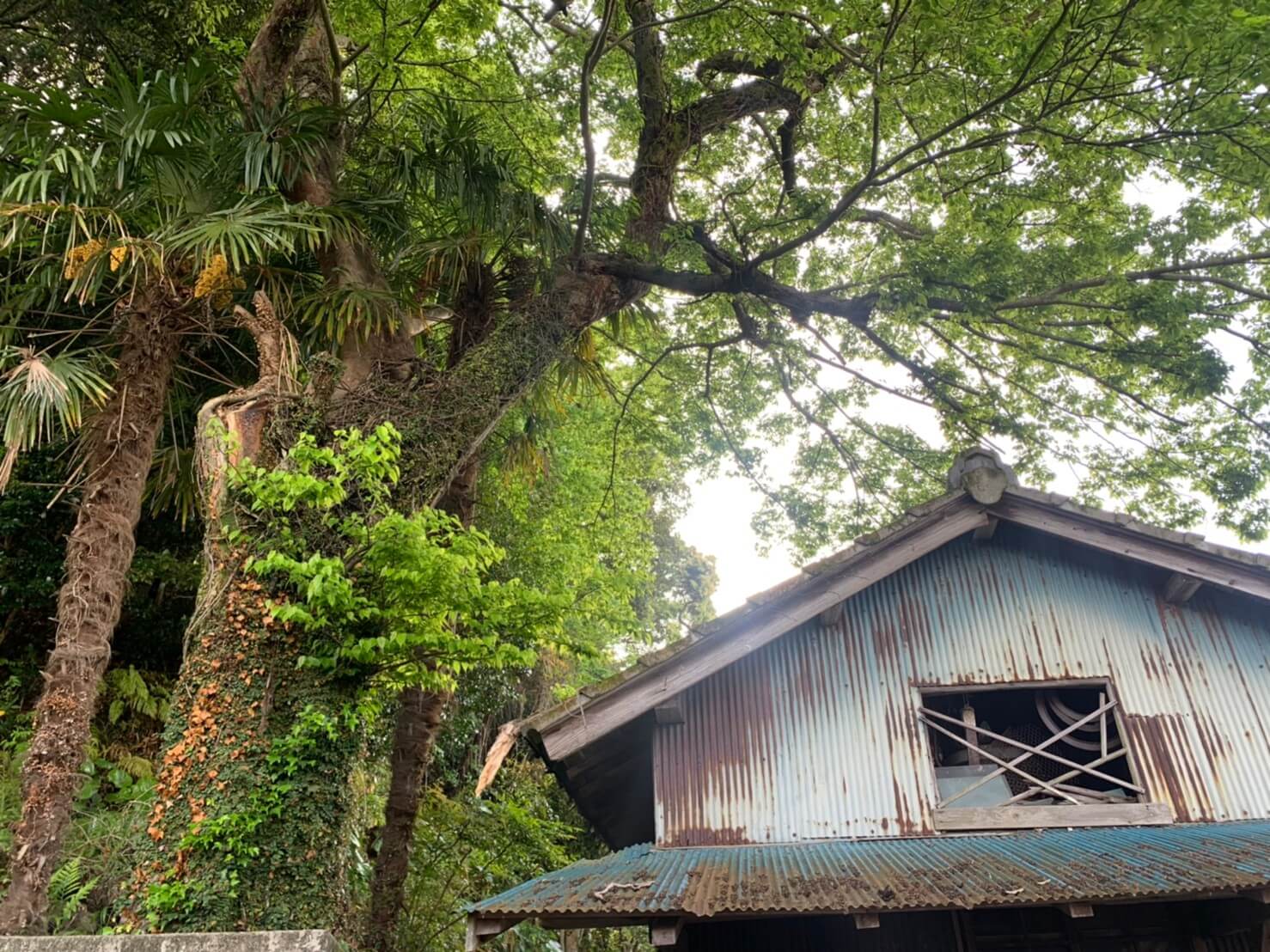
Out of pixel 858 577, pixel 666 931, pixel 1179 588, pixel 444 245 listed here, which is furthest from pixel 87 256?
pixel 1179 588

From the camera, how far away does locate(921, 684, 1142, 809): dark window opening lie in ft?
20.0

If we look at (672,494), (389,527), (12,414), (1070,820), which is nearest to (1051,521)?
(1070,820)

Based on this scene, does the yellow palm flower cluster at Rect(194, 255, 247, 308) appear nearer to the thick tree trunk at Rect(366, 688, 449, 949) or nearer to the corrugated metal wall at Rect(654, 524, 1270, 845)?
the thick tree trunk at Rect(366, 688, 449, 949)

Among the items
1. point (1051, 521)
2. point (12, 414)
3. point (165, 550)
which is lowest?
point (1051, 521)

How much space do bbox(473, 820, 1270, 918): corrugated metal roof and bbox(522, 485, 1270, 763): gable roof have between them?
1052 mm

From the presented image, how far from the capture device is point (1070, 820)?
5840 millimetres

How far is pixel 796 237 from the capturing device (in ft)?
30.6

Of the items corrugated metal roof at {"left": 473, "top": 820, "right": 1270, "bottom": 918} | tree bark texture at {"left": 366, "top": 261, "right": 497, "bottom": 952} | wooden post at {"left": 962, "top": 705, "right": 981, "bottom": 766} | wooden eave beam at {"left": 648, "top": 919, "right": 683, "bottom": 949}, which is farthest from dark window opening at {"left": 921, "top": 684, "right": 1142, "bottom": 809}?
tree bark texture at {"left": 366, "top": 261, "right": 497, "bottom": 952}

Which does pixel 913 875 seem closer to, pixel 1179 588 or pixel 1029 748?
pixel 1029 748

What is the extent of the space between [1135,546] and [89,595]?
7.88 meters

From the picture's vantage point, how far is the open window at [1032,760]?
231 inches

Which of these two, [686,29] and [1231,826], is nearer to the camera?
[1231,826]

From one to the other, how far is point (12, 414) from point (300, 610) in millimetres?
3384

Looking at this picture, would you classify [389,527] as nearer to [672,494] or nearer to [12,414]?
[12,414]
